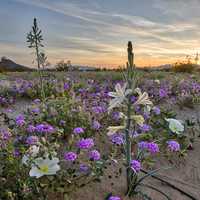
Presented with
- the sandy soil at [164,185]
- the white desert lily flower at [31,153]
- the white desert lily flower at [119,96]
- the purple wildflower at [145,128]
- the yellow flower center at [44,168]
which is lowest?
the sandy soil at [164,185]

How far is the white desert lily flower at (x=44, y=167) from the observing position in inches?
114

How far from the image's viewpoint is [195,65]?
16.2m

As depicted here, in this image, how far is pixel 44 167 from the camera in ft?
9.69

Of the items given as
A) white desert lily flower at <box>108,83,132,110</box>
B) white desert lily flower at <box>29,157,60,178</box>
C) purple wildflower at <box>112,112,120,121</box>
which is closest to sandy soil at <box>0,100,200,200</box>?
white desert lily flower at <box>29,157,60,178</box>

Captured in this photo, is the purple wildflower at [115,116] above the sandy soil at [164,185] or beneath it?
above

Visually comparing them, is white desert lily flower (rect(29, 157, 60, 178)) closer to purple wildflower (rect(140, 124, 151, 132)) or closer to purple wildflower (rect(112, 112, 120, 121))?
purple wildflower (rect(140, 124, 151, 132))

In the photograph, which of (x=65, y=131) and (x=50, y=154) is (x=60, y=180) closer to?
(x=50, y=154)

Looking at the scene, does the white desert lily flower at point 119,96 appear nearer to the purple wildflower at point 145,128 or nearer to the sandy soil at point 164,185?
the sandy soil at point 164,185

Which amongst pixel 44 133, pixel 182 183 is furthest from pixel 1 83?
pixel 182 183

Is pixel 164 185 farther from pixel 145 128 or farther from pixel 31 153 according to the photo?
pixel 31 153

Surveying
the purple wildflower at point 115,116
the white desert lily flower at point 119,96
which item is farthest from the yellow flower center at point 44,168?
the purple wildflower at point 115,116

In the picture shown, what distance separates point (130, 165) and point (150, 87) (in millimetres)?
6016

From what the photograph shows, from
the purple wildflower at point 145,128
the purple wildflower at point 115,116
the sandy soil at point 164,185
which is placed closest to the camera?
the sandy soil at point 164,185

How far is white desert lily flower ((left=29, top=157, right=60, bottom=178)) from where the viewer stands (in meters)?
2.91
